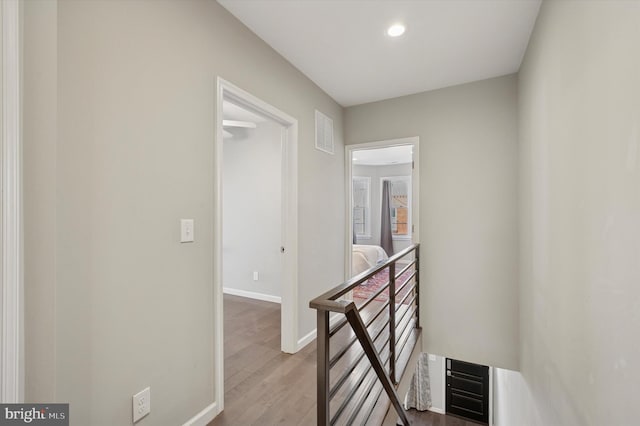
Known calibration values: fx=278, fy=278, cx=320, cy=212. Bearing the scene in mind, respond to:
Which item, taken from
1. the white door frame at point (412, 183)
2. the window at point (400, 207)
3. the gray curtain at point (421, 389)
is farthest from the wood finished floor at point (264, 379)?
the window at point (400, 207)

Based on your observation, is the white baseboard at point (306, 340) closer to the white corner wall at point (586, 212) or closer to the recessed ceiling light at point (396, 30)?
the white corner wall at point (586, 212)

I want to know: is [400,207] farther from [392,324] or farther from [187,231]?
[187,231]

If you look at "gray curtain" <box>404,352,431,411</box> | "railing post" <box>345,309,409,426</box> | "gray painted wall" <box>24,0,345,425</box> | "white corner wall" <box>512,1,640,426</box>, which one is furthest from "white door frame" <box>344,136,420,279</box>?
"gray curtain" <box>404,352,431,411</box>

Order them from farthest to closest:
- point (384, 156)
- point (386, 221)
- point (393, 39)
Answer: point (386, 221)
point (384, 156)
point (393, 39)

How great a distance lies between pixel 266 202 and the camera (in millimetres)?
4133

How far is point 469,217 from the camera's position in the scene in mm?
2967

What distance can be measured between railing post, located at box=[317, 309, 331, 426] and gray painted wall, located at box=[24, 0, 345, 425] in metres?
0.90

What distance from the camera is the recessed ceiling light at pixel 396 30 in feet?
6.71

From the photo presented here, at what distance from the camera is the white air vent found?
3.01 meters

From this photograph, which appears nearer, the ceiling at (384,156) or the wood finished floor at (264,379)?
the wood finished floor at (264,379)

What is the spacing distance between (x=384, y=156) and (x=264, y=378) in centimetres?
572

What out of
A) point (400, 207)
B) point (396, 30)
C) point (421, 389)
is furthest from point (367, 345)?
point (400, 207)

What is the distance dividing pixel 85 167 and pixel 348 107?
3080 millimetres

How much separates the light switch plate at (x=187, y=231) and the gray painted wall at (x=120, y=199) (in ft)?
0.11
